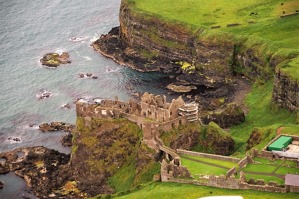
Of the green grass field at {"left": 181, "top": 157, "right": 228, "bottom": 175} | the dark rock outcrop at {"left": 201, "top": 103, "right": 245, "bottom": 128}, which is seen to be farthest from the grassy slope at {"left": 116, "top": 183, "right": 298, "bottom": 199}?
the dark rock outcrop at {"left": 201, "top": 103, "right": 245, "bottom": 128}

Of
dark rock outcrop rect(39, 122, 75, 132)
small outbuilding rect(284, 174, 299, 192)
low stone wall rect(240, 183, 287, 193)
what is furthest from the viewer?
dark rock outcrop rect(39, 122, 75, 132)

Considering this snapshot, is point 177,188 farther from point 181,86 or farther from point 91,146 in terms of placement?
point 181,86

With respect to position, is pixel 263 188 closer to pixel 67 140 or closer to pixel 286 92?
pixel 286 92

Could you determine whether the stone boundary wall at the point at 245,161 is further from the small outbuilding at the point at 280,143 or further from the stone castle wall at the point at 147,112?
the stone castle wall at the point at 147,112

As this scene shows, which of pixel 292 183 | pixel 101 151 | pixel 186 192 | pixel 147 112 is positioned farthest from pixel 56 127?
pixel 292 183

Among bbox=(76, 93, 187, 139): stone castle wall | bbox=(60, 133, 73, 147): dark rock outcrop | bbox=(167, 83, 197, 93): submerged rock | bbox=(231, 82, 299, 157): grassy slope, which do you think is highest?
bbox=(76, 93, 187, 139): stone castle wall

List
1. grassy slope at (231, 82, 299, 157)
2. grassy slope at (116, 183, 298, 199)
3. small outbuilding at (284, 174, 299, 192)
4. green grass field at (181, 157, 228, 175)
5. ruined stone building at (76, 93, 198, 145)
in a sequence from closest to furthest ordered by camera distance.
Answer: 1. small outbuilding at (284, 174, 299, 192)
2. grassy slope at (116, 183, 298, 199)
3. green grass field at (181, 157, 228, 175)
4. ruined stone building at (76, 93, 198, 145)
5. grassy slope at (231, 82, 299, 157)

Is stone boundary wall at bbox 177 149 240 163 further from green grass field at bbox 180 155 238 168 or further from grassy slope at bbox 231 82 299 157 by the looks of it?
grassy slope at bbox 231 82 299 157
